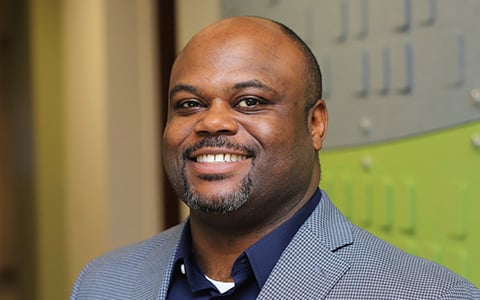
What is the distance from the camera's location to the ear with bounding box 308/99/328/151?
1225mm

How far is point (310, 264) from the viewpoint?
1.13 meters

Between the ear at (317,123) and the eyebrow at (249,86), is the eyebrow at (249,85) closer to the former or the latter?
the eyebrow at (249,86)

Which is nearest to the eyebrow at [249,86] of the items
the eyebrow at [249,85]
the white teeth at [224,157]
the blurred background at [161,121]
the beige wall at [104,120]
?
the eyebrow at [249,85]

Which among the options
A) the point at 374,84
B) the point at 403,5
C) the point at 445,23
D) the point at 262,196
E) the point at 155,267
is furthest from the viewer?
the point at 374,84

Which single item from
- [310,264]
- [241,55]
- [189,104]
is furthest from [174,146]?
[310,264]

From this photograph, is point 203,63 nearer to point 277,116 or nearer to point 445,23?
point 277,116

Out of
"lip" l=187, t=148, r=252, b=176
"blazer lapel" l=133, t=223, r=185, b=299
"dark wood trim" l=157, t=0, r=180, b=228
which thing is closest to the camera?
"lip" l=187, t=148, r=252, b=176

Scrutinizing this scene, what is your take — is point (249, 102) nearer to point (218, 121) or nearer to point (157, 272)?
point (218, 121)

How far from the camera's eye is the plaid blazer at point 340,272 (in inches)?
41.3

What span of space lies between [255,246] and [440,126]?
2.77 ft

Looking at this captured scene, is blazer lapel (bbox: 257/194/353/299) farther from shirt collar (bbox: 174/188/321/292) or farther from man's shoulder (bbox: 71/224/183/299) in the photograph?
man's shoulder (bbox: 71/224/183/299)

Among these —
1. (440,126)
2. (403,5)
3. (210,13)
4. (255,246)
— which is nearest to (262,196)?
(255,246)

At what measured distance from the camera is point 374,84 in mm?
2057

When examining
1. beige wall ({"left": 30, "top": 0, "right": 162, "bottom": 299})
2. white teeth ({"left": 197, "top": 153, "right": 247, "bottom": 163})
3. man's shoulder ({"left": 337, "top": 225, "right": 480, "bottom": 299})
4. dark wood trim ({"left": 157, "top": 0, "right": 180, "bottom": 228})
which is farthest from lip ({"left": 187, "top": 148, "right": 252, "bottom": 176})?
beige wall ({"left": 30, "top": 0, "right": 162, "bottom": 299})
